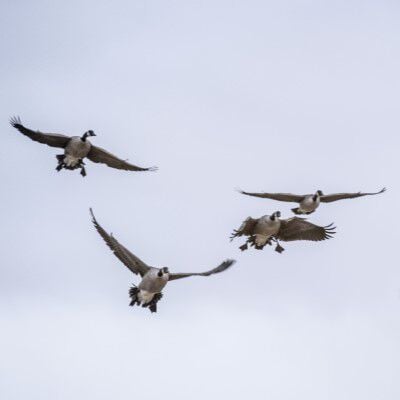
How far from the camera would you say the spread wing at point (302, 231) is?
3297 centimetres

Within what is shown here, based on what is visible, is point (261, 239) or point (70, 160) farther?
point (261, 239)

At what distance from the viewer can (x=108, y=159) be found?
32781 millimetres

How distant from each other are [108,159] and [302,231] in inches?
291

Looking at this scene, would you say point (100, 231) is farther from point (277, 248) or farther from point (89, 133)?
point (277, 248)

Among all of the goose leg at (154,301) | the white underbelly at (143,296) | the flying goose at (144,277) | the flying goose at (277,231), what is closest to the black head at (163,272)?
the flying goose at (144,277)

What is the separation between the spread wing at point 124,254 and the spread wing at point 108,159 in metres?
3.69

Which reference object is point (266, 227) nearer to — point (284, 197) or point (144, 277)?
point (284, 197)

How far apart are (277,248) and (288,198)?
2120mm

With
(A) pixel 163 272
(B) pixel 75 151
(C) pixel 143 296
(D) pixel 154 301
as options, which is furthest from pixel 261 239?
(B) pixel 75 151

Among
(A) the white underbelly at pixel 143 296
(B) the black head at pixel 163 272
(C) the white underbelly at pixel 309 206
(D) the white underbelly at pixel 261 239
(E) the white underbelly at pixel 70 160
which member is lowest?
(A) the white underbelly at pixel 143 296

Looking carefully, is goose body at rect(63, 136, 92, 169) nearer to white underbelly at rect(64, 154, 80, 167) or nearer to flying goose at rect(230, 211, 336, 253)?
white underbelly at rect(64, 154, 80, 167)

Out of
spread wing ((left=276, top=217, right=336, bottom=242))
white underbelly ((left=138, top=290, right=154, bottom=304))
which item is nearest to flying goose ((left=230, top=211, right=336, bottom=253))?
spread wing ((left=276, top=217, right=336, bottom=242))

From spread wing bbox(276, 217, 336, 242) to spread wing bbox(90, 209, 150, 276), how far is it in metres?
5.82

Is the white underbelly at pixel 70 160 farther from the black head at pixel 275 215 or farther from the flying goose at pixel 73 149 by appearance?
the black head at pixel 275 215
